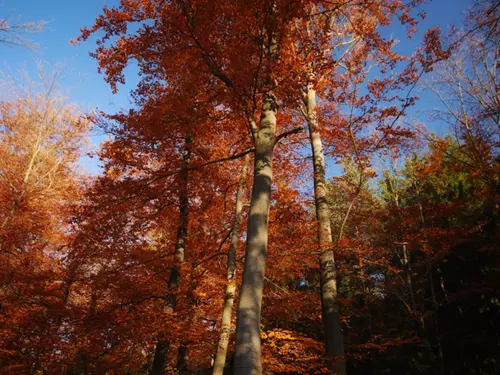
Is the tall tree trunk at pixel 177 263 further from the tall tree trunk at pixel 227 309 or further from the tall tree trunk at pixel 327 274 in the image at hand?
the tall tree trunk at pixel 327 274

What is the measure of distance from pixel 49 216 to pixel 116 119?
9.53m

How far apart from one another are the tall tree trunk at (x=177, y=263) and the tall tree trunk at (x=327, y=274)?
3.55m

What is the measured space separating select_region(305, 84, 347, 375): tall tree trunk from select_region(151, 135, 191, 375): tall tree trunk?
3546 millimetres

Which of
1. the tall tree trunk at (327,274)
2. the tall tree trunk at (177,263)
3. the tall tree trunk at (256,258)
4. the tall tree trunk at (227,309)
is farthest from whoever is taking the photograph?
the tall tree trunk at (177,263)

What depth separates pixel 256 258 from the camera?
405 cm


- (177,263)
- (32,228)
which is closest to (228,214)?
(177,263)

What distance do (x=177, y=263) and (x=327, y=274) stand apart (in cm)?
431

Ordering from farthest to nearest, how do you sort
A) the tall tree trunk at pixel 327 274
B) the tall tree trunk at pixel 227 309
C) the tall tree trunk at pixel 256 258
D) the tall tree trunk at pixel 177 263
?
the tall tree trunk at pixel 177 263, the tall tree trunk at pixel 227 309, the tall tree trunk at pixel 327 274, the tall tree trunk at pixel 256 258

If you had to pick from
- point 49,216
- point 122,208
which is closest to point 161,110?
point 122,208

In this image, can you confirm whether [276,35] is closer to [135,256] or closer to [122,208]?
[122,208]

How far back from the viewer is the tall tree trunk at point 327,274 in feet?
19.7

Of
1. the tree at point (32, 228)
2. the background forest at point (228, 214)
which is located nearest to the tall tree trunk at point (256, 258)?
the background forest at point (228, 214)

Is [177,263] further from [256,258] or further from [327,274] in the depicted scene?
[256,258]

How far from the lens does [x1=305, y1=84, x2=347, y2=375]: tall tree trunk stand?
6.00 meters
